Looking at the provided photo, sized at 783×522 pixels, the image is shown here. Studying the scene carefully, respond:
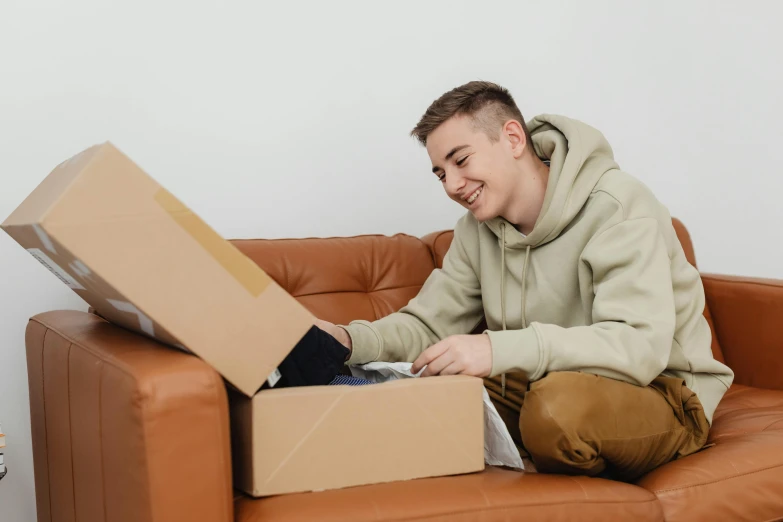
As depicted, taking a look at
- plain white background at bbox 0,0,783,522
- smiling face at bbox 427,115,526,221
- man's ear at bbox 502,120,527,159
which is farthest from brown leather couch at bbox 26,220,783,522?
man's ear at bbox 502,120,527,159

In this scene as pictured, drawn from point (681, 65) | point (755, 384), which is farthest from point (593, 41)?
point (755, 384)

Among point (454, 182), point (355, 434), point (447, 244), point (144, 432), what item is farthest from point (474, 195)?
point (144, 432)

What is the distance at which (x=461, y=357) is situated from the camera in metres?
1.40

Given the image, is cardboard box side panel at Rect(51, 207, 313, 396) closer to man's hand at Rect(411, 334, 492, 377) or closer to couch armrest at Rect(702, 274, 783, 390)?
man's hand at Rect(411, 334, 492, 377)

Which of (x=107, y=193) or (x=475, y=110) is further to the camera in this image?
(x=475, y=110)

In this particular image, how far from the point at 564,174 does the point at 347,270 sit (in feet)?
2.02

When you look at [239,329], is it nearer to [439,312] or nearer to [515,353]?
[515,353]

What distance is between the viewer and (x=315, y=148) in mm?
2279

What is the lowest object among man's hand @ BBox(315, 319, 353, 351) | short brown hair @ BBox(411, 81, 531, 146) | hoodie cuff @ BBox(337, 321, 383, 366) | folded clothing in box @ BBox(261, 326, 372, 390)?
hoodie cuff @ BBox(337, 321, 383, 366)

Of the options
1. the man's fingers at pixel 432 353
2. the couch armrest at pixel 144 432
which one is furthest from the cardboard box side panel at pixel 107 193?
the man's fingers at pixel 432 353

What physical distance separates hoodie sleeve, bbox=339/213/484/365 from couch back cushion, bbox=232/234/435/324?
0.30ft

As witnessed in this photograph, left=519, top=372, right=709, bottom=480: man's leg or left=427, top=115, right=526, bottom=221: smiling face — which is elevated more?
left=427, top=115, right=526, bottom=221: smiling face

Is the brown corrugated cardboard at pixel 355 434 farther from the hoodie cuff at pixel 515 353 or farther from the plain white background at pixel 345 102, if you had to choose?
the plain white background at pixel 345 102

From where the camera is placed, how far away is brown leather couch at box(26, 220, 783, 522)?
1.08m
